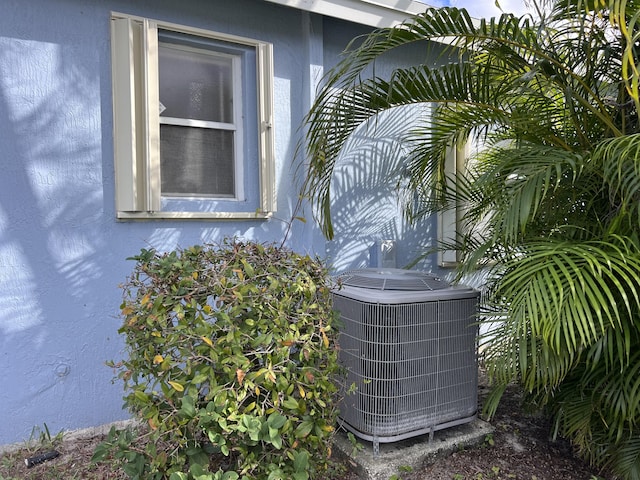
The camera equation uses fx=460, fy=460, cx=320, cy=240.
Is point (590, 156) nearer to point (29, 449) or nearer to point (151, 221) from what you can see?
point (151, 221)

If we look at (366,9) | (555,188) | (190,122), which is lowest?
(555,188)

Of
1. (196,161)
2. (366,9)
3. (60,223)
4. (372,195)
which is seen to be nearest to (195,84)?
(196,161)

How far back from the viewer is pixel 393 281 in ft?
9.35

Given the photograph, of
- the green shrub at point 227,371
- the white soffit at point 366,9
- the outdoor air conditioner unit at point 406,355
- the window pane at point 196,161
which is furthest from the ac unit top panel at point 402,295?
the white soffit at point 366,9

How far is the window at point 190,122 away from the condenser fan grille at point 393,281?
80 centimetres

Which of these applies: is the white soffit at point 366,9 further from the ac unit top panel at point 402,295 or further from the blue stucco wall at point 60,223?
the ac unit top panel at point 402,295

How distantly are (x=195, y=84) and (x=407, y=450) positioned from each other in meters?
2.94

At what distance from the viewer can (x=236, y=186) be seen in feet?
12.0

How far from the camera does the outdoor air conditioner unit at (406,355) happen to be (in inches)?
104

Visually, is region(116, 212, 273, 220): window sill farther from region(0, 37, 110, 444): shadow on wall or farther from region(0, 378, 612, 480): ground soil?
region(0, 378, 612, 480): ground soil

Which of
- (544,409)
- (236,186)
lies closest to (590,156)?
(544,409)

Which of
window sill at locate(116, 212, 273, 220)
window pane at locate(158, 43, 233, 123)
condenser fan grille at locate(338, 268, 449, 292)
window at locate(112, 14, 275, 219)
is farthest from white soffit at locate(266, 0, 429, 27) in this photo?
condenser fan grille at locate(338, 268, 449, 292)

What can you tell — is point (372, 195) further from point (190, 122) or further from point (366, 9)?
point (190, 122)

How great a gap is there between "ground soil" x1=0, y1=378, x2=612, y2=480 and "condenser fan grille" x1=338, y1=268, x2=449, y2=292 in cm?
103
